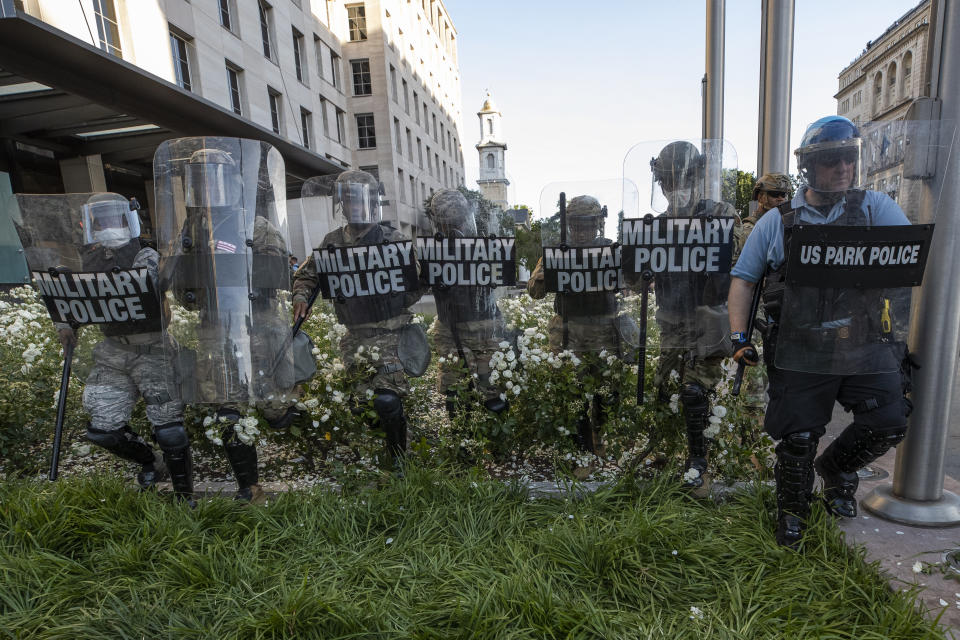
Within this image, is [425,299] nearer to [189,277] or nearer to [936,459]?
[189,277]

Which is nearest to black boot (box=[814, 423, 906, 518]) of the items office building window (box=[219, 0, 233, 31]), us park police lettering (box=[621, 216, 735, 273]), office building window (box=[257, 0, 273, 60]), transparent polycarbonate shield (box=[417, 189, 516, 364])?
us park police lettering (box=[621, 216, 735, 273])

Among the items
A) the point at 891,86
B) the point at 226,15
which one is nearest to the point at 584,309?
the point at 226,15

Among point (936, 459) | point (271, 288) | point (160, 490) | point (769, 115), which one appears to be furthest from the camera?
point (769, 115)

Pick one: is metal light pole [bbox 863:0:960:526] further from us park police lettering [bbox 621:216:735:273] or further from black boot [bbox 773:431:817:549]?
us park police lettering [bbox 621:216:735:273]

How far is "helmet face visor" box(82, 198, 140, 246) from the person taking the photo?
9.67 feet

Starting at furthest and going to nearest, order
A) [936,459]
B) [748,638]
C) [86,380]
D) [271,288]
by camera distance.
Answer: [86,380]
[271,288]
[936,459]
[748,638]

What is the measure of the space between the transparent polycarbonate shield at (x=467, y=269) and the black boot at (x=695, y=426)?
113 cm

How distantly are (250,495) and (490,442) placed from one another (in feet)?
4.66

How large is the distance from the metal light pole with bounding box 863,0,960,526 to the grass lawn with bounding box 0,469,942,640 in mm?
700

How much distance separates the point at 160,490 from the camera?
326 centimetres

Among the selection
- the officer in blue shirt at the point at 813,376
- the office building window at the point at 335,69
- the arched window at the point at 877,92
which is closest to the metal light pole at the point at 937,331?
the officer in blue shirt at the point at 813,376

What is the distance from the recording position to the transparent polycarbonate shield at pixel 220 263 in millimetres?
2639

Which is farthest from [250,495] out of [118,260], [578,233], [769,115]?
[769,115]

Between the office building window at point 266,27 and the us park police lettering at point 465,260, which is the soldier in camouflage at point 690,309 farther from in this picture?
the office building window at point 266,27
